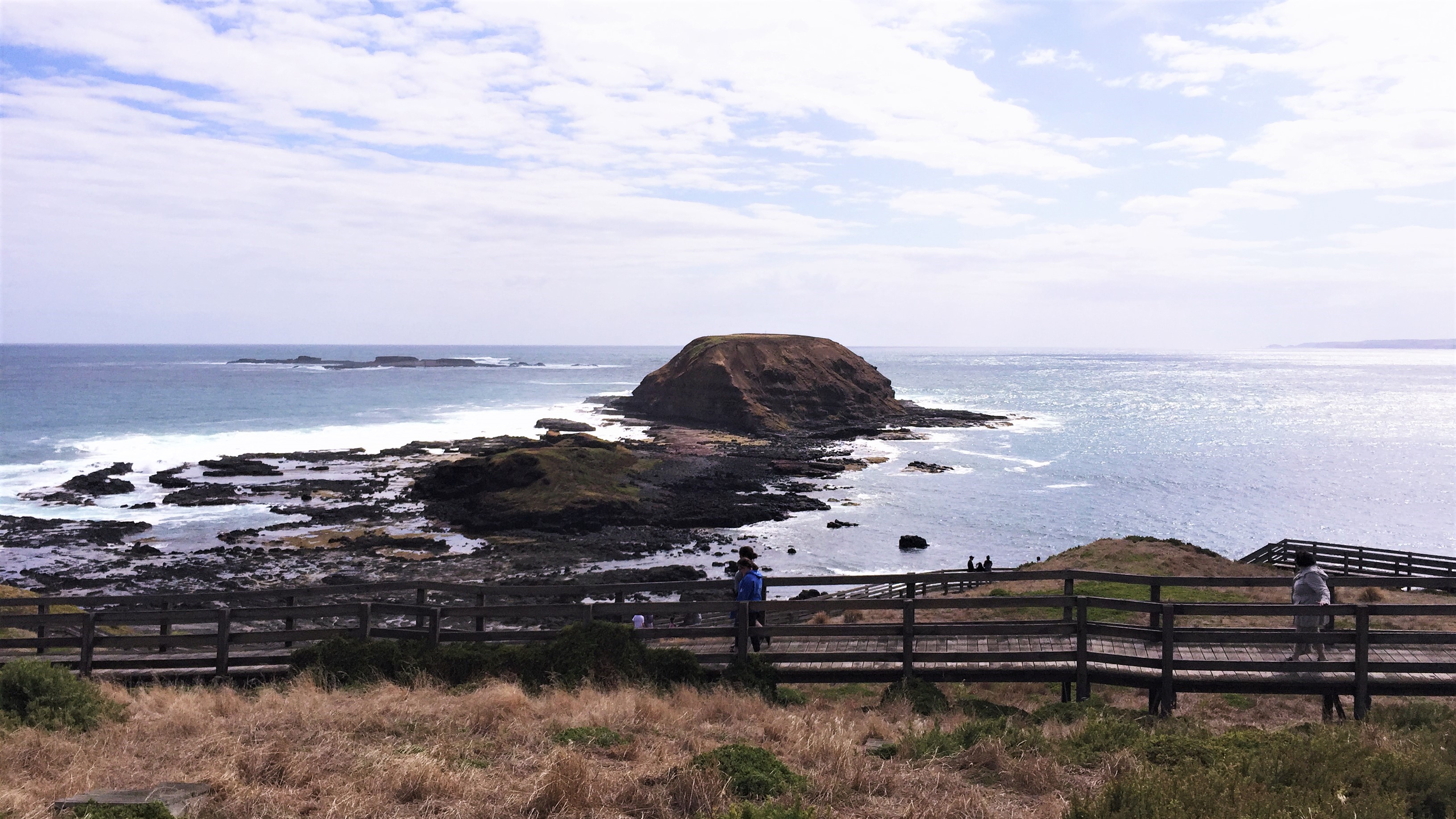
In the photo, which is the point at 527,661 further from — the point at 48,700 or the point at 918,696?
the point at 48,700

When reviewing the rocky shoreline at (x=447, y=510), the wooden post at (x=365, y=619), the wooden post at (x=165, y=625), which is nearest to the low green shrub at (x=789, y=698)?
the wooden post at (x=365, y=619)

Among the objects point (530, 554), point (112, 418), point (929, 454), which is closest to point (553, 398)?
point (112, 418)

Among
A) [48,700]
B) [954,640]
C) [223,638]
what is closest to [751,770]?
[954,640]

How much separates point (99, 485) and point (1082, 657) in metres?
60.9

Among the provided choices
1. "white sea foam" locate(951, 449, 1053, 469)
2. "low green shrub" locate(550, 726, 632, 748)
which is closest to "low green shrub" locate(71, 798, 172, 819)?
"low green shrub" locate(550, 726, 632, 748)

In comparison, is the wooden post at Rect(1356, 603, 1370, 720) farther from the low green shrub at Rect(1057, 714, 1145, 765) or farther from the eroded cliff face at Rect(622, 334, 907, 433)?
the eroded cliff face at Rect(622, 334, 907, 433)

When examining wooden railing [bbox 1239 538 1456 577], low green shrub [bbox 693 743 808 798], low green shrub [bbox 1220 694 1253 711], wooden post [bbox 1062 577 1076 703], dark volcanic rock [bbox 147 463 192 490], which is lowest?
dark volcanic rock [bbox 147 463 192 490]

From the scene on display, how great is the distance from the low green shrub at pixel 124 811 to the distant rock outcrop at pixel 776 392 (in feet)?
262

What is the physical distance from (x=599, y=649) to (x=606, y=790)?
4.21 m

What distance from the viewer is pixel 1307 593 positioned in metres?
10.8

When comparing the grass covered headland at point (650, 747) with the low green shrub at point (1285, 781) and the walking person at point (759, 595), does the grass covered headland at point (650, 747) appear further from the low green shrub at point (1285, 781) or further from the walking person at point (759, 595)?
the walking person at point (759, 595)

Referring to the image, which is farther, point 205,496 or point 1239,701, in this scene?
point 205,496

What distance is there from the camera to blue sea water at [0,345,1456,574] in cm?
4516

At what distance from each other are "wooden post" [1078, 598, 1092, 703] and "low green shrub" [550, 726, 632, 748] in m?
5.34
